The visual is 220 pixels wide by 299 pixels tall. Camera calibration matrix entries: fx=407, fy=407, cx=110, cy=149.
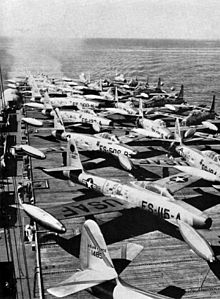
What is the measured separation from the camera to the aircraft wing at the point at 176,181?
1151 inches

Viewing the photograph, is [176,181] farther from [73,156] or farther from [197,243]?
[197,243]

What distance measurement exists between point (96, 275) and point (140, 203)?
28.4 feet

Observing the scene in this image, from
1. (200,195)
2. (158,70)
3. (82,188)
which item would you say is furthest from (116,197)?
(158,70)

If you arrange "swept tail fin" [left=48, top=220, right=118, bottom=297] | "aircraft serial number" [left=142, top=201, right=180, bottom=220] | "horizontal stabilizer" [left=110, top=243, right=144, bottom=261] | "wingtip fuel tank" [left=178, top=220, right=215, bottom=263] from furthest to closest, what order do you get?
"aircraft serial number" [left=142, top=201, right=180, bottom=220] < "horizontal stabilizer" [left=110, top=243, right=144, bottom=261] < "wingtip fuel tank" [left=178, top=220, right=215, bottom=263] < "swept tail fin" [left=48, top=220, right=118, bottom=297]

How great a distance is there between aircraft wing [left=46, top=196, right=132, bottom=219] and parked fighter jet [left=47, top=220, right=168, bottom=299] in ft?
21.7

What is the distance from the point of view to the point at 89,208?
2530 centimetres

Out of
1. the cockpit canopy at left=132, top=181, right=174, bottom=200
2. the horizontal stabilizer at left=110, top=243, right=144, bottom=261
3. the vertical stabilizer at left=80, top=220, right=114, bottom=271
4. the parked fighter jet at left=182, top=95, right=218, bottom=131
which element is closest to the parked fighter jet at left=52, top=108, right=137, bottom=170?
the cockpit canopy at left=132, top=181, right=174, bottom=200

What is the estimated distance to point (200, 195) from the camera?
101 feet

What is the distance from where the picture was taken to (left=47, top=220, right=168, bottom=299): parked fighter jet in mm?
16812

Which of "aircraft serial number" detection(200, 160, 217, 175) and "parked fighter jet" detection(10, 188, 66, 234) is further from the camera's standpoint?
"aircraft serial number" detection(200, 160, 217, 175)

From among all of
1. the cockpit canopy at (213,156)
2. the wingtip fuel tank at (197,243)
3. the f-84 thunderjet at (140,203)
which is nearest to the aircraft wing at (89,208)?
the f-84 thunderjet at (140,203)

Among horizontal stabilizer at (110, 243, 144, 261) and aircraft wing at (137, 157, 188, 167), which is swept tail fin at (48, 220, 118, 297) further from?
aircraft wing at (137, 157, 188, 167)

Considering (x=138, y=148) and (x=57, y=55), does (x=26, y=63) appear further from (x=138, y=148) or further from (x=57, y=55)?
(x=138, y=148)

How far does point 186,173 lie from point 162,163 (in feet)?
10.3
